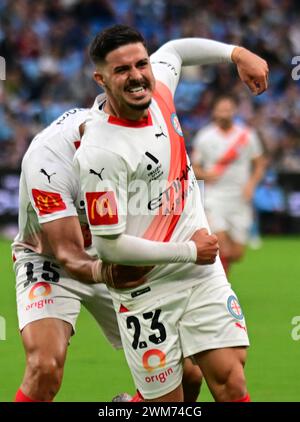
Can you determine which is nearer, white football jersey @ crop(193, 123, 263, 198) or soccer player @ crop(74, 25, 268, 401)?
soccer player @ crop(74, 25, 268, 401)

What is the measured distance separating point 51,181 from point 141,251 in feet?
2.96

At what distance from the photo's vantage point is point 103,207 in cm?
495

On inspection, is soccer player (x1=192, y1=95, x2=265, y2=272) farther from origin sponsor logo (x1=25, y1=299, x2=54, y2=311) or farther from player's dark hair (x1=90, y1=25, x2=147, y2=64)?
player's dark hair (x1=90, y1=25, x2=147, y2=64)

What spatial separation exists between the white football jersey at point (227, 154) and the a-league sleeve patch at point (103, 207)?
7.51 m

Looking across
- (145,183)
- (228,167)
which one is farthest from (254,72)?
(228,167)

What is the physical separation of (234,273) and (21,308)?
8.04 m

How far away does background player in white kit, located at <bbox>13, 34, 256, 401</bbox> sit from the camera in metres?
5.60

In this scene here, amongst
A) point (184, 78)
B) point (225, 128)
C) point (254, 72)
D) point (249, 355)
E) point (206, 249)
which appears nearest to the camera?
point (206, 249)

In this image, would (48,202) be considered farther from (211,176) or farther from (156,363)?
(211,176)

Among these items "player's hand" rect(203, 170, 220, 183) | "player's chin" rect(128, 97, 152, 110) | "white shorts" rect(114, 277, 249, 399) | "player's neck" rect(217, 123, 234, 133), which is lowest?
"player's hand" rect(203, 170, 220, 183)

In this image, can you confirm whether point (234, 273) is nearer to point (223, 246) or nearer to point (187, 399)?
point (223, 246)

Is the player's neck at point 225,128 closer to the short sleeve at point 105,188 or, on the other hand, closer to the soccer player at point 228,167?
the soccer player at point 228,167

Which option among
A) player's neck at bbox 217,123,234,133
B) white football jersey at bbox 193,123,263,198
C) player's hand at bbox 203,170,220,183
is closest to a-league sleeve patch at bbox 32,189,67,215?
player's hand at bbox 203,170,220,183

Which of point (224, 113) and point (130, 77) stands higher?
point (130, 77)
